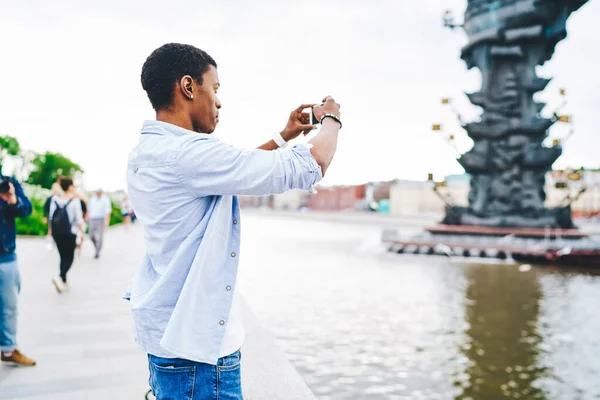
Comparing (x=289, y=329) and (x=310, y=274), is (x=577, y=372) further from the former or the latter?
(x=310, y=274)

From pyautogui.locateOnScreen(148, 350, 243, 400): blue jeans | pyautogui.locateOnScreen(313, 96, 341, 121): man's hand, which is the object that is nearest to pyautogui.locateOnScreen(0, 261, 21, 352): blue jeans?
pyautogui.locateOnScreen(148, 350, 243, 400): blue jeans

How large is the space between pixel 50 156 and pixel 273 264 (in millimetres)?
89052

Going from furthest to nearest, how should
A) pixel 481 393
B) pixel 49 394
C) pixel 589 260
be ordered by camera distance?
pixel 589 260 < pixel 481 393 < pixel 49 394

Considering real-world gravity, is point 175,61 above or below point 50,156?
below

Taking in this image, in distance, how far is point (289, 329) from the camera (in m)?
7.00

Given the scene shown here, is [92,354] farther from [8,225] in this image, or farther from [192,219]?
[192,219]

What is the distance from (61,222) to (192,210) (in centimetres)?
711

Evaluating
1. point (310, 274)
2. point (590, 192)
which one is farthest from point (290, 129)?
point (590, 192)

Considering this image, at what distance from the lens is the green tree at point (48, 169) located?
9075 cm

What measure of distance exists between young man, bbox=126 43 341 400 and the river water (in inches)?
130

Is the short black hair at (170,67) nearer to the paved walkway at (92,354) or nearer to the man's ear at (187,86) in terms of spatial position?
the man's ear at (187,86)

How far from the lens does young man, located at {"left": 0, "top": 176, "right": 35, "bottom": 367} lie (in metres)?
4.32

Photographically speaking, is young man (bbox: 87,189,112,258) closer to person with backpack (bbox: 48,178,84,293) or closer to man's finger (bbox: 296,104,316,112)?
person with backpack (bbox: 48,178,84,293)

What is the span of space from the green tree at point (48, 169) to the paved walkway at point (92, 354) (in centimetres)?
9118
